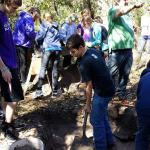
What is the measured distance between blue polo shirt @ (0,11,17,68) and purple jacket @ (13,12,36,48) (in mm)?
Answer: 2465

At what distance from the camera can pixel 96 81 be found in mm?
5176

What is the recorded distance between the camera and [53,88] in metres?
8.07

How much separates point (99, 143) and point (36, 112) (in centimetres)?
186

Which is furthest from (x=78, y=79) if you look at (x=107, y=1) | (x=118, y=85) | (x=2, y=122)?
(x=107, y=1)

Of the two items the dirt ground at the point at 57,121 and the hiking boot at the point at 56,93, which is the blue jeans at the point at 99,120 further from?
the hiking boot at the point at 56,93

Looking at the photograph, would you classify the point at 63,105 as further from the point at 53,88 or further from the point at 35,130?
the point at 35,130

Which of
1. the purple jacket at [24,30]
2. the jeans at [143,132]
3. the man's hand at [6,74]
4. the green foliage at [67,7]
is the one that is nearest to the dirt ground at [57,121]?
the man's hand at [6,74]

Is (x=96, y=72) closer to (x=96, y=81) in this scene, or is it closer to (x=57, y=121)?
(x=96, y=81)

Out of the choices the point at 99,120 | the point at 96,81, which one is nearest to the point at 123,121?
the point at 99,120

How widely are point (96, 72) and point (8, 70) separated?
1.14 meters

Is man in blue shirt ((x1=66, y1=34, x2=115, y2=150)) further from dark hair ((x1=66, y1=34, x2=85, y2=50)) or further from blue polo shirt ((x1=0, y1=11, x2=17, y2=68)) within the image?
blue polo shirt ((x1=0, y1=11, x2=17, y2=68))

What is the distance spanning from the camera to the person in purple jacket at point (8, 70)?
16.8 feet

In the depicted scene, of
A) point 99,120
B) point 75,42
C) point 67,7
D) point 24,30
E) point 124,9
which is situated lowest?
point 99,120

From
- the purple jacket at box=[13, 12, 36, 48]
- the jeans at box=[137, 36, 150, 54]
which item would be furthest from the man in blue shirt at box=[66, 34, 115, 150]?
the jeans at box=[137, 36, 150, 54]
